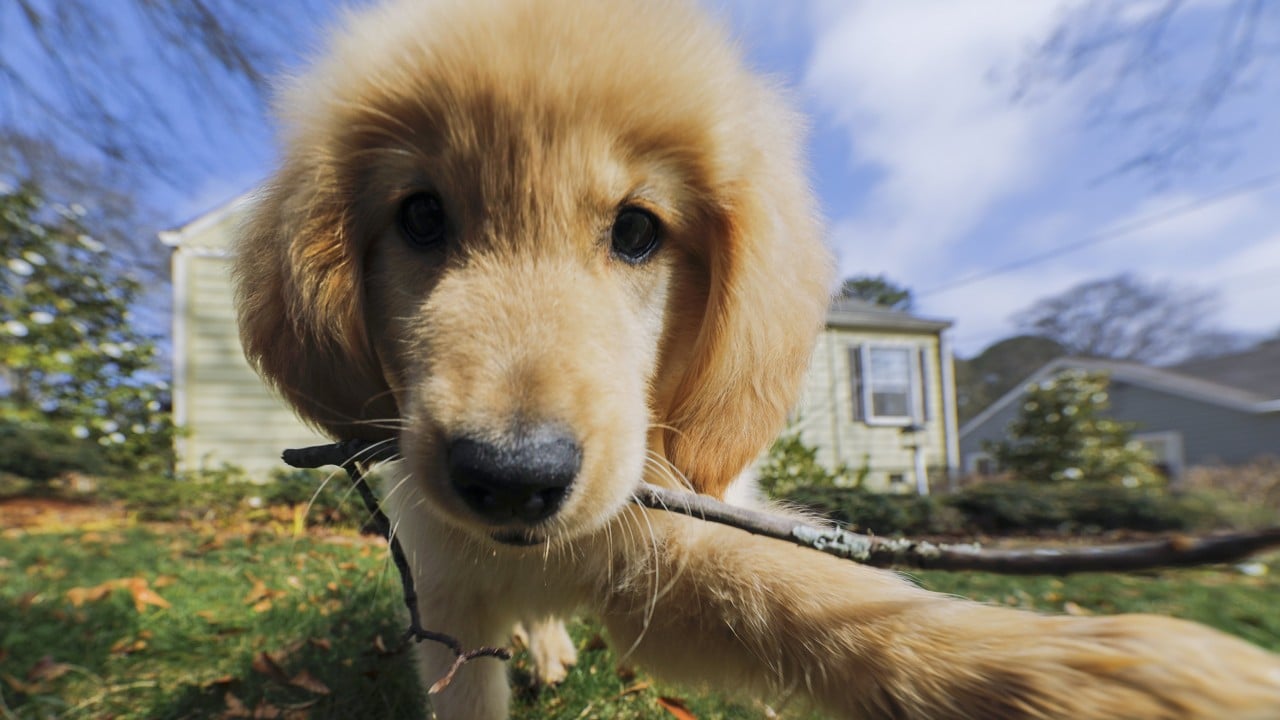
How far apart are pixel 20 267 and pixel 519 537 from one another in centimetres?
1534

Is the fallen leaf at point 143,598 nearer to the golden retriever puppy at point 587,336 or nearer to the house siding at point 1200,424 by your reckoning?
the golden retriever puppy at point 587,336

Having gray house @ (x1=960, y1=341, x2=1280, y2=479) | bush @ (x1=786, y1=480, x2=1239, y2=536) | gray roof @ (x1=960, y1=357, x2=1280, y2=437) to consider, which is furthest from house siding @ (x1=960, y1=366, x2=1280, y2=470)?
bush @ (x1=786, y1=480, x2=1239, y2=536)

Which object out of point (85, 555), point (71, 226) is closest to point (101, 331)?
point (71, 226)

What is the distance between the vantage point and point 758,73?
7.02 feet

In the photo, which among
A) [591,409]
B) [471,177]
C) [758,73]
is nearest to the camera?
[591,409]

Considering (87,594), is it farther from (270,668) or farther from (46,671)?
(270,668)

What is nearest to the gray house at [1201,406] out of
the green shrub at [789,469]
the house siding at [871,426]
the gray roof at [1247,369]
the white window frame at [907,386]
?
the gray roof at [1247,369]

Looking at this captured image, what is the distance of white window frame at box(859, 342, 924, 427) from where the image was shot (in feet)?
59.8

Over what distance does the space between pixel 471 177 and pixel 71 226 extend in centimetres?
1627

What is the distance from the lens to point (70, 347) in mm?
12586

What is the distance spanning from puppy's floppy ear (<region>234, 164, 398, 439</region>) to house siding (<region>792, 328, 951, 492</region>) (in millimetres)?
14998

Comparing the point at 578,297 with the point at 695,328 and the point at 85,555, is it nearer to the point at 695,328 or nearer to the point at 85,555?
the point at 695,328

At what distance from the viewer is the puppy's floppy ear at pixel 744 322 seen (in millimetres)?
1848

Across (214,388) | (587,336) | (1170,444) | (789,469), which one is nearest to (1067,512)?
(789,469)
